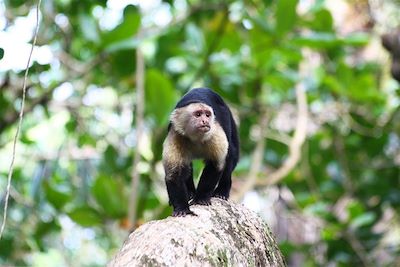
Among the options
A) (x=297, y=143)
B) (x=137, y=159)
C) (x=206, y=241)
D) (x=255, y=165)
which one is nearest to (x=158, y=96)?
(x=137, y=159)

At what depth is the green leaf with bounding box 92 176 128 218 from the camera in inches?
200

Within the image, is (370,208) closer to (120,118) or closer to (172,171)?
(120,118)

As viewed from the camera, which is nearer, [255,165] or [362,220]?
[255,165]

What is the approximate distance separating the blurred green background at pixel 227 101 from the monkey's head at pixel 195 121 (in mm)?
1409

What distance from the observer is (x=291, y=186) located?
23.1ft

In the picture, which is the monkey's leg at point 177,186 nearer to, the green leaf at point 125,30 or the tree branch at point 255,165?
the tree branch at point 255,165

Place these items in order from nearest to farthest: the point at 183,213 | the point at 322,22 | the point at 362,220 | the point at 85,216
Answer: the point at 183,213 → the point at 85,216 → the point at 322,22 → the point at 362,220

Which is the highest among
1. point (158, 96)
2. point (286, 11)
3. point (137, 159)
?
point (286, 11)

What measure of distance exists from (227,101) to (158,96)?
1.30 metres

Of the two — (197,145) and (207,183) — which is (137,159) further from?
(207,183)

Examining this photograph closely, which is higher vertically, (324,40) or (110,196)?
(324,40)

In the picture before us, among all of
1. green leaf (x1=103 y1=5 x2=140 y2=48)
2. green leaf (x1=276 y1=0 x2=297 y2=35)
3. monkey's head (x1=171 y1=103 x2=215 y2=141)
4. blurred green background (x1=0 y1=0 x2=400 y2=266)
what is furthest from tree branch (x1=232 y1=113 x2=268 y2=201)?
green leaf (x1=103 y1=5 x2=140 y2=48)

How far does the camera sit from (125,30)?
516 centimetres

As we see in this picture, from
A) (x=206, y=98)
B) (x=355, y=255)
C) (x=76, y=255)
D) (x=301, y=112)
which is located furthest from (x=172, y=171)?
(x=76, y=255)
